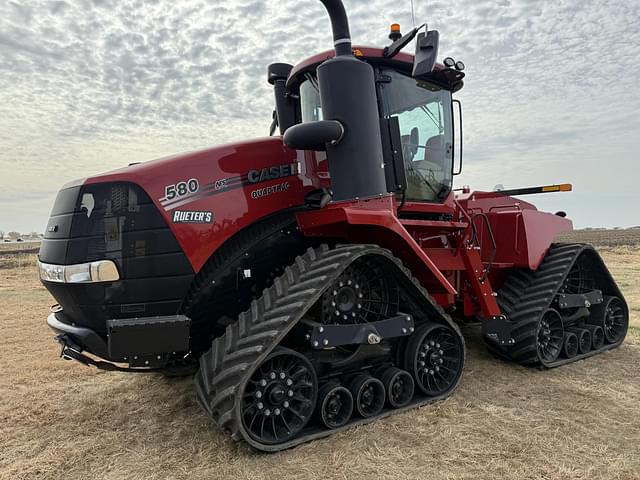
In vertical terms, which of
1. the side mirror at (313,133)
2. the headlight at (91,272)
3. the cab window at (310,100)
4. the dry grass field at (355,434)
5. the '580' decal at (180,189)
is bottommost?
the dry grass field at (355,434)

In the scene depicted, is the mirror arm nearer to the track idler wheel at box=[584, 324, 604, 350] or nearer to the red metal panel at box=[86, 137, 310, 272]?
the red metal panel at box=[86, 137, 310, 272]

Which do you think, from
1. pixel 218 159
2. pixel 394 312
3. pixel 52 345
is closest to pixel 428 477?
pixel 394 312

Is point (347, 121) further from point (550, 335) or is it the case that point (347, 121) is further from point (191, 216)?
point (550, 335)

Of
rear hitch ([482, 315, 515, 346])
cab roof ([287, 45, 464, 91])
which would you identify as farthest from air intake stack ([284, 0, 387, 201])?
rear hitch ([482, 315, 515, 346])

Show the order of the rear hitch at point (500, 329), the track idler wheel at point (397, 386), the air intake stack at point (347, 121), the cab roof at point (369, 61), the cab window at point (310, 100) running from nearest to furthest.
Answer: the air intake stack at point (347, 121), the track idler wheel at point (397, 386), the cab roof at point (369, 61), the cab window at point (310, 100), the rear hitch at point (500, 329)

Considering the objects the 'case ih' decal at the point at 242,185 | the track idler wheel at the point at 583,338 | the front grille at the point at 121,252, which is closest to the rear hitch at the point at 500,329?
the track idler wheel at the point at 583,338

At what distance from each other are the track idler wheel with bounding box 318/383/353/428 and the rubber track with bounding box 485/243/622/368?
103 inches

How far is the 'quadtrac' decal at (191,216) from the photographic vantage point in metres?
3.67

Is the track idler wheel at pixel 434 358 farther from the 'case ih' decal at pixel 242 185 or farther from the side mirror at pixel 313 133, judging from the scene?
the side mirror at pixel 313 133

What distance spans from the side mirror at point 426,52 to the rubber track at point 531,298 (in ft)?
10.6

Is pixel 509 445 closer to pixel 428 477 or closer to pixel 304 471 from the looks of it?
pixel 428 477

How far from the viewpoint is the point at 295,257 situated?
4348 mm

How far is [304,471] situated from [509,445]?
4.98 feet

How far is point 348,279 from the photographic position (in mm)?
4039
